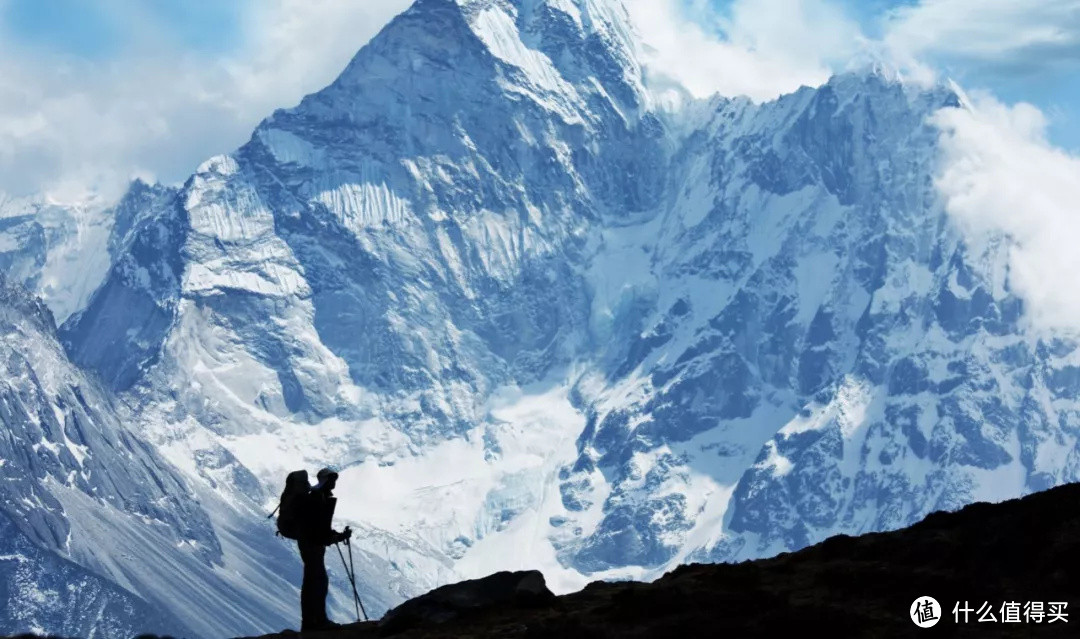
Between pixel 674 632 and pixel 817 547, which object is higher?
pixel 817 547

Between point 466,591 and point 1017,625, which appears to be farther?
point 466,591

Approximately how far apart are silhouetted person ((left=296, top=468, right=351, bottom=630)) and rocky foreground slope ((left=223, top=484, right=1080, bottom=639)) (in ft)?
4.99

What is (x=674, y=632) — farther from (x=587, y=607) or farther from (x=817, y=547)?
(x=817, y=547)

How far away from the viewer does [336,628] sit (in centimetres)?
4600

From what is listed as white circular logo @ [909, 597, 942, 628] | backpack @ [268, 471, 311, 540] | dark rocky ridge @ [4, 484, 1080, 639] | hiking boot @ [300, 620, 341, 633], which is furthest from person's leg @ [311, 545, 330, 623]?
white circular logo @ [909, 597, 942, 628]

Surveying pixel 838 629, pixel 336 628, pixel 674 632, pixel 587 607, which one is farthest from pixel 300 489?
pixel 838 629

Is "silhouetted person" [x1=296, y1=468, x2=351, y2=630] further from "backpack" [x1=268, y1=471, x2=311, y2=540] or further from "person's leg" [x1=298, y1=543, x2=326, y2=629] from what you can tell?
"backpack" [x1=268, y1=471, x2=311, y2=540]

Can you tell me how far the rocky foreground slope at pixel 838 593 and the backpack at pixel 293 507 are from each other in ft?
7.57

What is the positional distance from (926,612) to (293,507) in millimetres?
14427

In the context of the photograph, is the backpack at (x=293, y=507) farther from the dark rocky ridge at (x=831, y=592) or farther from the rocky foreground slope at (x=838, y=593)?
the rocky foreground slope at (x=838, y=593)

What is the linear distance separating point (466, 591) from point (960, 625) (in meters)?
11.6

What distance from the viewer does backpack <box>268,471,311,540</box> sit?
46938mm

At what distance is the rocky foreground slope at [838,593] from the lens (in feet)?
127

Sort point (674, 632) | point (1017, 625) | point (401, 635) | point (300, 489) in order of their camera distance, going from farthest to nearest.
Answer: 1. point (300, 489)
2. point (401, 635)
3. point (674, 632)
4. point (1017, 625)
